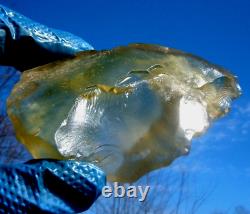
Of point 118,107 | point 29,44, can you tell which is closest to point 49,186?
point 118,107

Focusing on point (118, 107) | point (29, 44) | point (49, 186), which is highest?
point (29, 44)

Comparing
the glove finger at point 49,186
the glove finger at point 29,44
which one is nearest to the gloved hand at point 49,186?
the glove finger at point 49,186

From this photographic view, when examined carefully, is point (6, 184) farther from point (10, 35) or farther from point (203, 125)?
point (203, 125)

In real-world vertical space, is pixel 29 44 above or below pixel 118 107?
above

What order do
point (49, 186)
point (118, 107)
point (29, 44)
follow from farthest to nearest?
1. point (29, 44)
2. point (118, 107)
3. point (49, 186)

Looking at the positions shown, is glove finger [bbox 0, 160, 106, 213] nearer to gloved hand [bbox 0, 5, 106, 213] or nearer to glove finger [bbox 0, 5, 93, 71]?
gloved hand [bbox 0, 5, 106, 213]

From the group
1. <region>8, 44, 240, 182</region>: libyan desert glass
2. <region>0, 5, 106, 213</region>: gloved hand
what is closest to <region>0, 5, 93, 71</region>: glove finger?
<region>8, 44, 240, 182</region>: libyan desert glass

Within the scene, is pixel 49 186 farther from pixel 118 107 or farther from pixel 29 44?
pixel 29 44

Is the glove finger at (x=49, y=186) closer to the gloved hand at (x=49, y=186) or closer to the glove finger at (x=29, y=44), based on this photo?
the gloved hand at (x=49, y=186)
